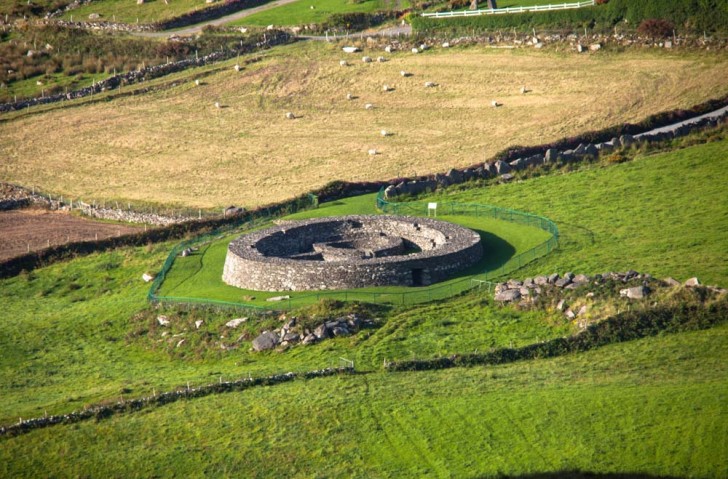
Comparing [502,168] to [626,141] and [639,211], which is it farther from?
[639,211]

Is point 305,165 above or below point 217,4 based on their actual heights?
below

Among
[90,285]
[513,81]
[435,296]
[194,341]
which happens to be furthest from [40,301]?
[513,81]

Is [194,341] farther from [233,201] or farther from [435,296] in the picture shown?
[233,201]

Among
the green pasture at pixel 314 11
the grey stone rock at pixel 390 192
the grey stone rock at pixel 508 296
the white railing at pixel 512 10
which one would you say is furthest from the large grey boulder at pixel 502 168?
the green pasture at pixel 314 11

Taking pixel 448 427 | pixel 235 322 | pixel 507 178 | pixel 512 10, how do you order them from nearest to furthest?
pixel 448 427 < pixel 235 322 < pixel 507 178 < pixel 512 10

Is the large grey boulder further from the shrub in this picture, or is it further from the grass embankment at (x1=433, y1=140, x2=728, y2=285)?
the shrub

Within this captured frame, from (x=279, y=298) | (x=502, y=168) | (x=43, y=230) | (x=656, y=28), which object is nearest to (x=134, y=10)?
(x=43, y=230)

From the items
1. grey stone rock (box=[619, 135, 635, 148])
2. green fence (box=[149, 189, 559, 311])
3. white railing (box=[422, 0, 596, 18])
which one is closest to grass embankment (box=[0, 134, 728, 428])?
green fence (box=[149, 189, 559, 311])
